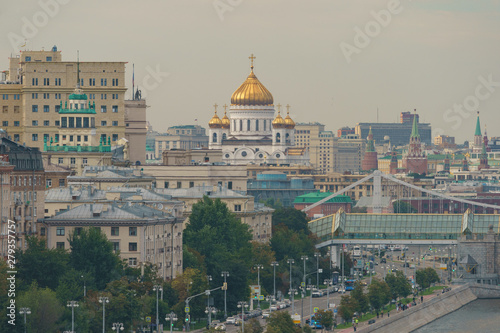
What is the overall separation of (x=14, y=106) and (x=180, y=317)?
6745 cm

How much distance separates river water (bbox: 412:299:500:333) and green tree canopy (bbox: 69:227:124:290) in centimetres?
3788

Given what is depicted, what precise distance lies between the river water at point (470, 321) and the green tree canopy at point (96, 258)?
3788 cm

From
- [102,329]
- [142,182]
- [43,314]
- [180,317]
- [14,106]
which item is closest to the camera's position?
[43,314]

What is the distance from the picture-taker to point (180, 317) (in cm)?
13112

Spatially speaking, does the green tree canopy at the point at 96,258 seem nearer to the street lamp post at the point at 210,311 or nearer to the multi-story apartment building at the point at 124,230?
the multi-story apartment building at the point at 124,230

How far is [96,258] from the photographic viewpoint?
127 meters

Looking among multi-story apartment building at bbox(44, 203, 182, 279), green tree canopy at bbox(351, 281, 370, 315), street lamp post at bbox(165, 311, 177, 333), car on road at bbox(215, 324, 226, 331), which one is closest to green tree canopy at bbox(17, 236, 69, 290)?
street lamp post at bbox(165, 311, 177, 333)

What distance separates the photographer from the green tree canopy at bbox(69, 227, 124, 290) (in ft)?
415

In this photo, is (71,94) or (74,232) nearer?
(74,232)

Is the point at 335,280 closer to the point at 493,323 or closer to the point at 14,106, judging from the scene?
the point at 493,323

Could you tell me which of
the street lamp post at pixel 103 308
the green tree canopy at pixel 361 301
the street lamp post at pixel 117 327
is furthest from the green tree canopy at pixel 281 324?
the green tree canopy at pixel 361 301

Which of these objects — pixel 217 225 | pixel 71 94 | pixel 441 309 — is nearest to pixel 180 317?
pixel 217 225

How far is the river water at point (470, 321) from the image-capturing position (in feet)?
518

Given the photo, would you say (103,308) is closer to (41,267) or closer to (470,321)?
(41,267)
